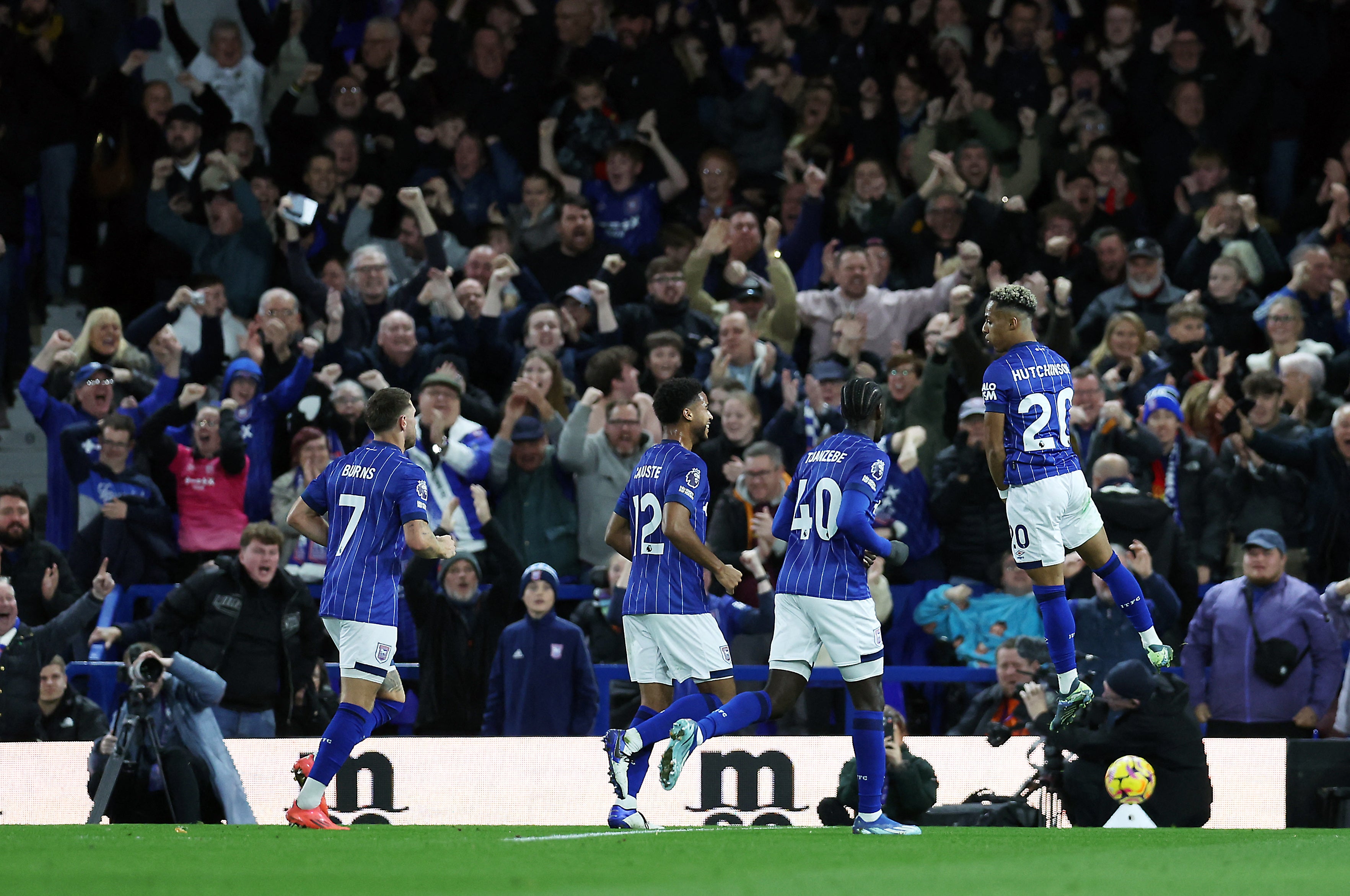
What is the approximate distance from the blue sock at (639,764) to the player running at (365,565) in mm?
1340

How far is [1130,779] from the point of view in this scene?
10578 mm

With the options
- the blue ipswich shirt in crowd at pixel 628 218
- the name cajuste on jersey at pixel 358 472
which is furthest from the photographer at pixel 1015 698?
the blue ipswich shirt in crowd at pixel 628 218

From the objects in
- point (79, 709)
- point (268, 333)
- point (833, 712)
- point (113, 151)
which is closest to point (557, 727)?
point (833, 712)

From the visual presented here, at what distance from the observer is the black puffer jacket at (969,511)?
1352 cm

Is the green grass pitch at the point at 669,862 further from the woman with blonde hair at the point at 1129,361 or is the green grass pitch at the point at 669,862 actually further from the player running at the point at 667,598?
the woman with blonde hair at the point at 1129,361

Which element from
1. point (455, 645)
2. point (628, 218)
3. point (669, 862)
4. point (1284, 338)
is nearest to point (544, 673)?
point (455, 645)

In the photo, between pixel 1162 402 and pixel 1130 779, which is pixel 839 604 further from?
pixel 1162 402

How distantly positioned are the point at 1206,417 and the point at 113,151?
1059 cm

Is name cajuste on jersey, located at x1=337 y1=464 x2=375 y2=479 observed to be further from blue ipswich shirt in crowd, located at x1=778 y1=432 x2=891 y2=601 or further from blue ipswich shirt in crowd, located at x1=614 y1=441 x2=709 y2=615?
blue ipswich shirt in crowd, located at x1=778 y1=432 x2=891 y2=601

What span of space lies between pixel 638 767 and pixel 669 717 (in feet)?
1.74

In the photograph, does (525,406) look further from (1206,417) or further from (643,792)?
(1206,417)

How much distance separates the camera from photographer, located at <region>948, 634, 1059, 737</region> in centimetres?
1154

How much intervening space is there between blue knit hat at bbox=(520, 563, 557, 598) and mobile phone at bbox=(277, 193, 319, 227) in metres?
4.33

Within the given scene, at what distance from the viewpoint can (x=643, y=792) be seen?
11742 millimetres
